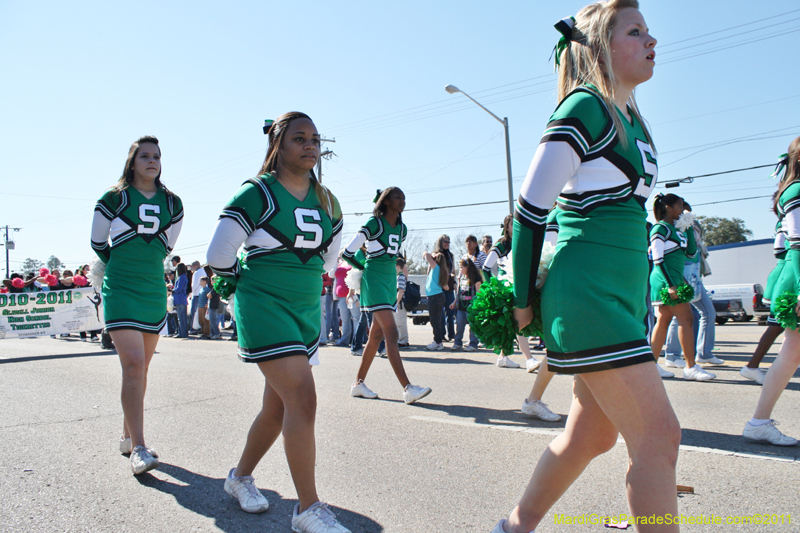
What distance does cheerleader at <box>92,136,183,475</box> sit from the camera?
13.0 feet

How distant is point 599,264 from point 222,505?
8.02ft

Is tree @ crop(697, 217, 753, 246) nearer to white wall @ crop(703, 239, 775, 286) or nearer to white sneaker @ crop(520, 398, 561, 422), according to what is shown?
white wall @ crop(703, 239, 775, 286)

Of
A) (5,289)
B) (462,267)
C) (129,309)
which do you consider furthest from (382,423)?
(5,289)

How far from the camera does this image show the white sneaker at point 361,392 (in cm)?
610

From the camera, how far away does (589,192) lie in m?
2.00

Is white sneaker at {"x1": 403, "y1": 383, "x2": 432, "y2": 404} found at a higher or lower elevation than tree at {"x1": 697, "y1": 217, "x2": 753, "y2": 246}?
lower

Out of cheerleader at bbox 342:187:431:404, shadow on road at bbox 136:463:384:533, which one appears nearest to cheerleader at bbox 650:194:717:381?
cheerleader at bbox 342:187:431:404

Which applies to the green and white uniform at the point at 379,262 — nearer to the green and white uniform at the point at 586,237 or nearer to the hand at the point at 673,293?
the hand at the point at 673,293

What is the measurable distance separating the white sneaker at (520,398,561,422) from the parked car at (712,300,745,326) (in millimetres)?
16564

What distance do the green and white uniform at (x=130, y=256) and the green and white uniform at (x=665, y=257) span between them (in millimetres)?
5300

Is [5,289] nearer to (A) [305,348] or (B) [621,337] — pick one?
(A) [305,348]

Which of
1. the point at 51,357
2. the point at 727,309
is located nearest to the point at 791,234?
the point at 51,357

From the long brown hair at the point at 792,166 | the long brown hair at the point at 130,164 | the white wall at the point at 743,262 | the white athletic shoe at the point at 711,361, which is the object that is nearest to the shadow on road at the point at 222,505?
the long brown hair at the point at 130,164

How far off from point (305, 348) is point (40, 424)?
3.69 m
